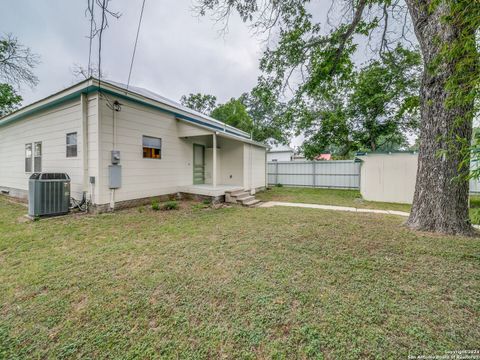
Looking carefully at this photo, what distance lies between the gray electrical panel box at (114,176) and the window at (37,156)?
4.27 m

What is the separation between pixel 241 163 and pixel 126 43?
6.19m

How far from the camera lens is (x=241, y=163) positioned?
31.9 feet

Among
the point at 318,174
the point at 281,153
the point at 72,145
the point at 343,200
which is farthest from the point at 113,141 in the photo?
the point at 281,153

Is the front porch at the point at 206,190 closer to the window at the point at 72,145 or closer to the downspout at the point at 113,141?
the downspout at the point at 113,141

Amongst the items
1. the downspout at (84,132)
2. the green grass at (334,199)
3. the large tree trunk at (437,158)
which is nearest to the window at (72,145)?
the downspout at (84,132)

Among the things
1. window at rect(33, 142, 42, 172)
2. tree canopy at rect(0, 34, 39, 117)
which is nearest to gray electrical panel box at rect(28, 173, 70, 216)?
window at rect(33, 142, 42, 172)

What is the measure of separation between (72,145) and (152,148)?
239 centimetres

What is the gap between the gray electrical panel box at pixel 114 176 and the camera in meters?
6.00

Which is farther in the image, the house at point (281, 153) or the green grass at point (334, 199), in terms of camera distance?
the house at point (281, 153)

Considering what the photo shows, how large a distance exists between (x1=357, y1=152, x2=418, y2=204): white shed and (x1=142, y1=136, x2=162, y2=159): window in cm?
857

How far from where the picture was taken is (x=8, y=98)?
16.3m

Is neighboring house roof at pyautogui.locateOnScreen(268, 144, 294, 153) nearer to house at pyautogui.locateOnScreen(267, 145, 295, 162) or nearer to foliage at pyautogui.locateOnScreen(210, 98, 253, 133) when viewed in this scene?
house at pyautogui.locateOnScreen(267, 145, 295, 162)

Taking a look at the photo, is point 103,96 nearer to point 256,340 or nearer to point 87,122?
point 87,122

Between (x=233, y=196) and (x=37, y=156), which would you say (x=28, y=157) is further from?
(x=233, y=196)
